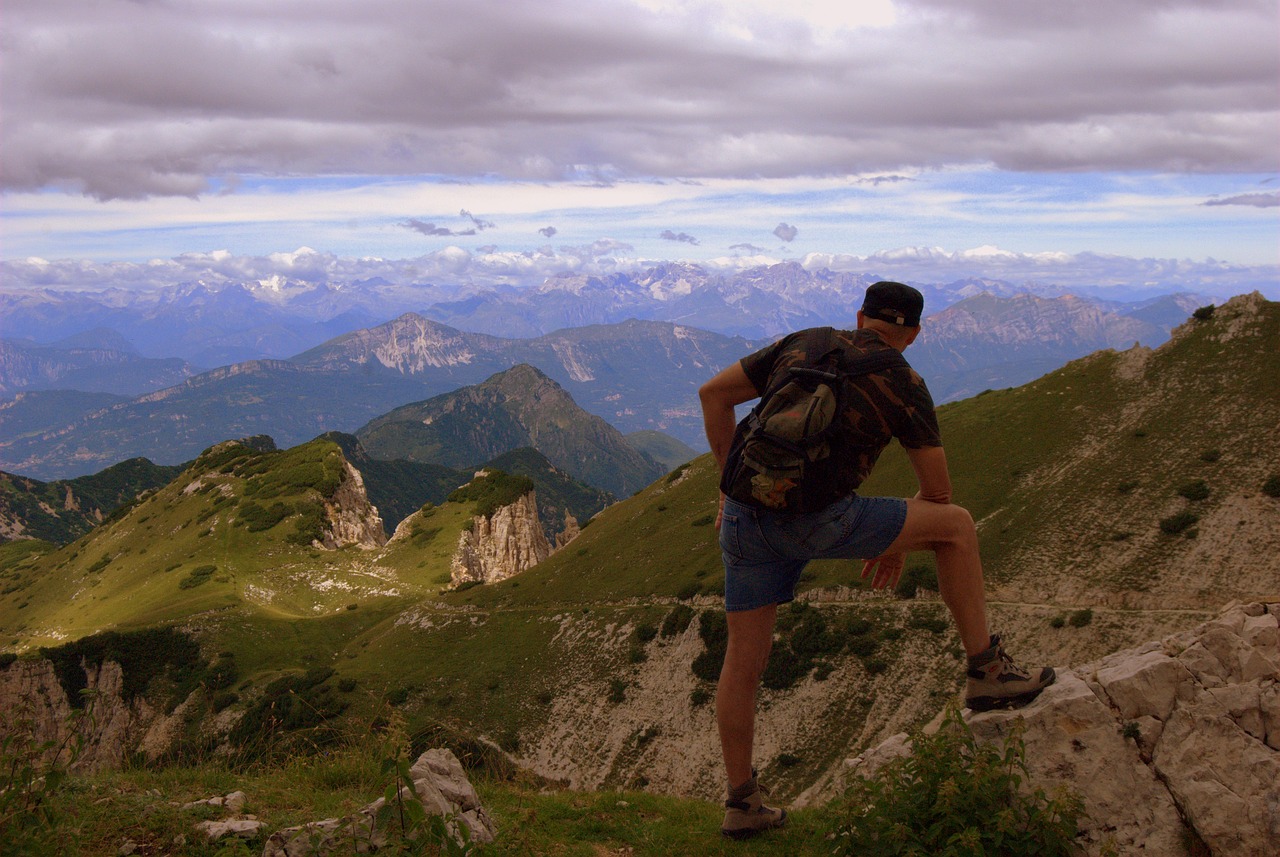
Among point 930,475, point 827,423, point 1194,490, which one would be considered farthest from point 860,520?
point 1194,490

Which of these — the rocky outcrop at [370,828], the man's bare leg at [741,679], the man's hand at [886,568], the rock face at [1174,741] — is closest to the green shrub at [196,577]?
the rocky outcrop at [370,828]

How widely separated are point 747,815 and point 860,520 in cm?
474

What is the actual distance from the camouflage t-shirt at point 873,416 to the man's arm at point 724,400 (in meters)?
0.81

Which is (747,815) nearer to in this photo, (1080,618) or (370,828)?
(370,828)

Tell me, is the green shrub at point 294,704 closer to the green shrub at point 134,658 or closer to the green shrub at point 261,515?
the green shrub at point 134,658

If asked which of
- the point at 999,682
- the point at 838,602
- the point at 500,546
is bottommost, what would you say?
the point at 500,546

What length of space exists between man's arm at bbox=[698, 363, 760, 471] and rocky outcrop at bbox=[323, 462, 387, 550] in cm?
11504

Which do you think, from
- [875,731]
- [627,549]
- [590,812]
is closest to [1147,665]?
[590,812]

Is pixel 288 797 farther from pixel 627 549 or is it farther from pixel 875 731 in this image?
pixel 627 549

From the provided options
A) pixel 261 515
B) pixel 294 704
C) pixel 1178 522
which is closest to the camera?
pixel 1178 522

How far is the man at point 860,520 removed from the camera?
8.93 metres

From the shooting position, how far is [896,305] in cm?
949

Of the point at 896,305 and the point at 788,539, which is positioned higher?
the point at 896,305

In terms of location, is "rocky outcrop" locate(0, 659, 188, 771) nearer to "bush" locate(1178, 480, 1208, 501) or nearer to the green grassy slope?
the green grassy slope
